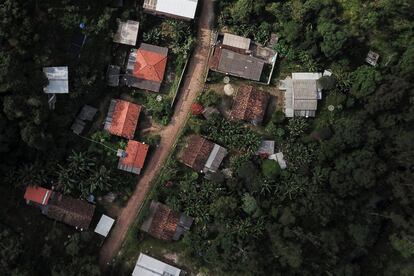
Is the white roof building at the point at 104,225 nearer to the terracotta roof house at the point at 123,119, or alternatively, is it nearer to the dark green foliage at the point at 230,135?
the terracotta roof house at the point at 123,119

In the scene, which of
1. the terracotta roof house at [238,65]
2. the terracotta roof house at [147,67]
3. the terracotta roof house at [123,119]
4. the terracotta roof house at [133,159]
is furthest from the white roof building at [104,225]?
the terracotta roof house at [238,65]

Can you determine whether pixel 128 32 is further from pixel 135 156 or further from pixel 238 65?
pixel 135 156

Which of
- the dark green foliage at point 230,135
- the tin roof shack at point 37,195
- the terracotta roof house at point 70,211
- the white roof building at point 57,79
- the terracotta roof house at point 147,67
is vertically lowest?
the terracotta roof house at point 70,211

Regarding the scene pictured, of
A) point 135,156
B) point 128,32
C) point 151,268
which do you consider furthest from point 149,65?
point 151,268

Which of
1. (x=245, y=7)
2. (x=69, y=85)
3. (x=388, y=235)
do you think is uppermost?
(x=245, y=7)

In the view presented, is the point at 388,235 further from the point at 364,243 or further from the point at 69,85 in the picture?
the point at 69,85

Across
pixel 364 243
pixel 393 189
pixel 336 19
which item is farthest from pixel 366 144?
pixel 336 19
